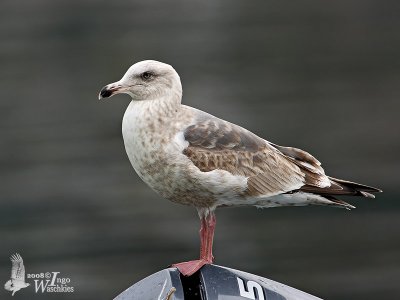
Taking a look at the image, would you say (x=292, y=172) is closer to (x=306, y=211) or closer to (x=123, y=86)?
(x=123, y=86)

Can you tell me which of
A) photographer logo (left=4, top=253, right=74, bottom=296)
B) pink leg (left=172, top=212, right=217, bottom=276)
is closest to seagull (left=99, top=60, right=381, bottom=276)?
pink leg (left=172, top=212, right=217, bottom=276)

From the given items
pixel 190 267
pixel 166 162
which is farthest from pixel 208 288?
pixel 166 162

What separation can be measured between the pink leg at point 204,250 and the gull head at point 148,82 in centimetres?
39

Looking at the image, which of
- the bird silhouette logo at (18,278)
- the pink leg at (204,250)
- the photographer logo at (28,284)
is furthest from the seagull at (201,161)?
the bird silhouette logo at (18,278)

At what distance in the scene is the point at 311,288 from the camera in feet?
24.0

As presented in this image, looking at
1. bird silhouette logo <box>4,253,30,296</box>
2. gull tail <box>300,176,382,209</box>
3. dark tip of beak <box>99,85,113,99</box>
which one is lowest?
bird silhouette logo <box>4,253,30,296</box>

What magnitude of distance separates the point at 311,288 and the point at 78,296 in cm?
142

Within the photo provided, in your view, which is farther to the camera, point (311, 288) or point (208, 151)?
point (311, 288)

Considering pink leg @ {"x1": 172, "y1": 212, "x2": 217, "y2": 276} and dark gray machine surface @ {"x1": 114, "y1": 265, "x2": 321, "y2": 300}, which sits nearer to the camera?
dark gray machine surface @ {"x1": 114, "y1": 265, "x2": 321, "y2": 300}

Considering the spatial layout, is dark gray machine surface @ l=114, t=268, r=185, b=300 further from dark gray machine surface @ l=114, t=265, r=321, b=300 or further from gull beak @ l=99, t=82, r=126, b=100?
gull beak @ l=99, t=82, r=126, b=100

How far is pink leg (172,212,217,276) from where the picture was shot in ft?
11.0

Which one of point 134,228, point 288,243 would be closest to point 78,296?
point 134,228

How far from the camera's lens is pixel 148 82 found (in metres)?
3.48

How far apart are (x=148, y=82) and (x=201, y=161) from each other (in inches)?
11.1
